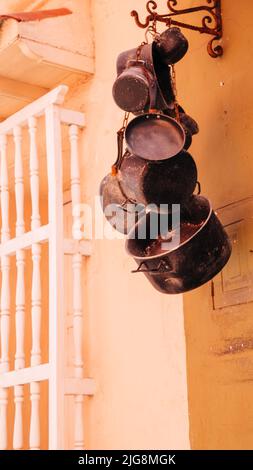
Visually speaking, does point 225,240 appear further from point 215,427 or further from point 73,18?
point 73,18

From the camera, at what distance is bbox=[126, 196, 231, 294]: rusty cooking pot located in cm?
277

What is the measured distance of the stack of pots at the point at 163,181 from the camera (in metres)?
2.78

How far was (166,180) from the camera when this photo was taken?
9.18ft

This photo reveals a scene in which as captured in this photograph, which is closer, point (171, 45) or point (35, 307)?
point (171, 45)

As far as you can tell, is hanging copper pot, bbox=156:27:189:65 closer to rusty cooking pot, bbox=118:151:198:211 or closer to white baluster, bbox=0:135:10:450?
rusty cooking pot, bbox=118:151:198:211

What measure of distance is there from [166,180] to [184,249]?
0.23 meters

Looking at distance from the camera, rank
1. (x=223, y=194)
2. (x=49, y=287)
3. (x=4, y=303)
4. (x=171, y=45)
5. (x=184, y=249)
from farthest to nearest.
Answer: (x=4, y=303) → (x=49, y=287) → (x=223, y=194) → (x=171, y=45) → (x=184, y=249)

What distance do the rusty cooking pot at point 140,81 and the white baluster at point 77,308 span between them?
967 mm

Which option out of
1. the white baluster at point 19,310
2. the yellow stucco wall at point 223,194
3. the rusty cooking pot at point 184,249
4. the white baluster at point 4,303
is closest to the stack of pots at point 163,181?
the rusty cooking pot at point 184,249

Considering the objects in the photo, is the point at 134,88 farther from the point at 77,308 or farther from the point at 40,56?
the point at 77,308

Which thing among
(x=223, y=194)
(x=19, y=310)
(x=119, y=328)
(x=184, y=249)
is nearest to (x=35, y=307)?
(x=19, y=310)

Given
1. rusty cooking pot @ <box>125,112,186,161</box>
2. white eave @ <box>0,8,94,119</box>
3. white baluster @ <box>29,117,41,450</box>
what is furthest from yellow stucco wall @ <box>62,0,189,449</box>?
rusty cooking pot @ <box>125,112,186,161</box>

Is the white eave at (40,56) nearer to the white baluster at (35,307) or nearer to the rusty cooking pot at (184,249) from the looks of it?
the white baluster at (35,307)
